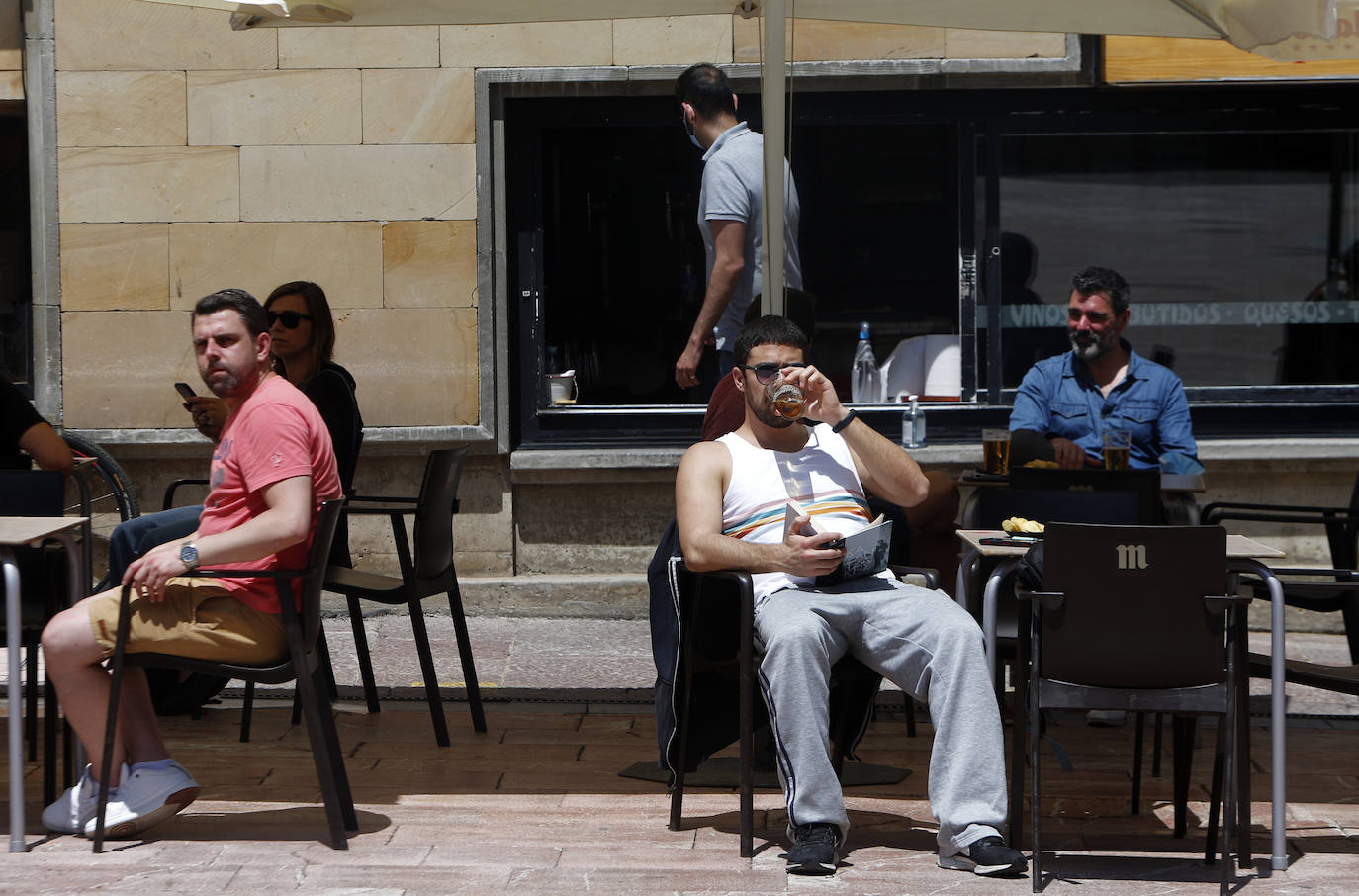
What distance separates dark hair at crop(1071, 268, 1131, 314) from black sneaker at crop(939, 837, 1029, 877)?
2714mm

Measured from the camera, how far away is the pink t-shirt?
14.9 feet

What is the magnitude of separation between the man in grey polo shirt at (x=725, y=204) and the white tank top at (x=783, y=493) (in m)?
2.05

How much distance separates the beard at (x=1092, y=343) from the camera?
6.39 m

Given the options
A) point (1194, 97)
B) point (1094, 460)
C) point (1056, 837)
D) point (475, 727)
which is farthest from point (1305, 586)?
point (1194, 97)

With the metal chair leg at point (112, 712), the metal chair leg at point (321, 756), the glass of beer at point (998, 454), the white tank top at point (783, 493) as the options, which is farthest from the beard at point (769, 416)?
the metal chair leg at point (112, 712)

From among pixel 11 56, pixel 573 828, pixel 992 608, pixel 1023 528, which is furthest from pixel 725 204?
pixel 11 56

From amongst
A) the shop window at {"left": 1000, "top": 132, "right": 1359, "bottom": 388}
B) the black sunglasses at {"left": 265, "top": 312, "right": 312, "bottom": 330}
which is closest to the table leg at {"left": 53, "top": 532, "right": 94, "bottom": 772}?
the black sunglasses at {"left": 265, "top": 312, "right": 312, "bottom": 330}

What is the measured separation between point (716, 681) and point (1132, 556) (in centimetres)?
130

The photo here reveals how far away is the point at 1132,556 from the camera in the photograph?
4195mm

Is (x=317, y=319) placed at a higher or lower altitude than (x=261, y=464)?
higher

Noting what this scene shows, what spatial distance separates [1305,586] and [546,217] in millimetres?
4846

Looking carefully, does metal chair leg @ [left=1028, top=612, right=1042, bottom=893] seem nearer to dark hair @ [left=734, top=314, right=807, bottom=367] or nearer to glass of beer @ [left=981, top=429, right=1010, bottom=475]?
dark hair @ [left=734, top=314, right=807, bottom=367]

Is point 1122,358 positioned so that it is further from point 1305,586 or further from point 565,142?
point 565,142

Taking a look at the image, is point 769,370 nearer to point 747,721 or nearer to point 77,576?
point 747,721
